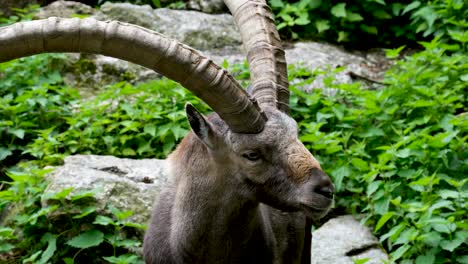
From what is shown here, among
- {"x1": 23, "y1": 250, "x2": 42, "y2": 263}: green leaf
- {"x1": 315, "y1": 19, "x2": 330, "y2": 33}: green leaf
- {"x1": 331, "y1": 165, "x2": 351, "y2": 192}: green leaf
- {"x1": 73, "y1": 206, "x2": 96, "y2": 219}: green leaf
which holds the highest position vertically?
{"x1": 315, "y1": 19, "x2": 330, "y2": 33}: green leaf

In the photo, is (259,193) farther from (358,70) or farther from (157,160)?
(358,70)

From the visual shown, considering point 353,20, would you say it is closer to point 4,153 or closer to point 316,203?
Result: point 4,153

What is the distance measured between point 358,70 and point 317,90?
5.30 feet

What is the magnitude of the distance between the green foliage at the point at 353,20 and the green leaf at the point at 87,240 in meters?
5.11

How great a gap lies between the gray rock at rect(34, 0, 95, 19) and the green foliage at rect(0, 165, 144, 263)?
4.44 m

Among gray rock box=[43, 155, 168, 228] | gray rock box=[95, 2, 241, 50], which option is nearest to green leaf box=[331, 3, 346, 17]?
gray rock box=[95, 2, 241, 50]

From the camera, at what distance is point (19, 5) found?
11.8 meters

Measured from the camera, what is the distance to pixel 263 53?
6.26m

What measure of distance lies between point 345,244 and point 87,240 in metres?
2.51

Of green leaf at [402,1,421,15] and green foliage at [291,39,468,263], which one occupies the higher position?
green leaf at [402,1,421,15]

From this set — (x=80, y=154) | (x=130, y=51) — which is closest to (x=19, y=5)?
(x=80, y=154)

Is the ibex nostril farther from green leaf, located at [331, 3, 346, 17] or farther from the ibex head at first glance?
green leaf, located at [331, 3, 346, 17]

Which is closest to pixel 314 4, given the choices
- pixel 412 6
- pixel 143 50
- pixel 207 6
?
pixel 412 6

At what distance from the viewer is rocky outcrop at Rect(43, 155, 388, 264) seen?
292 inches
